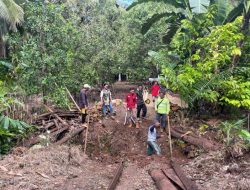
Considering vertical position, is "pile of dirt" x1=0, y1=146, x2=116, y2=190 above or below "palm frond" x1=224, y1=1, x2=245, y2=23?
below

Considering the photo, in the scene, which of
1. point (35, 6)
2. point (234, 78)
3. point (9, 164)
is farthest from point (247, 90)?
point (35, 6)

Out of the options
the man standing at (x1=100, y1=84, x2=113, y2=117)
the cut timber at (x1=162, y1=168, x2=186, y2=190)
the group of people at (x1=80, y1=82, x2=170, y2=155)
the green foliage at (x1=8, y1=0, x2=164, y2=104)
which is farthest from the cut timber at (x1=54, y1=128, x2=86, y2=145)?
the cut timber at (x1=162, y1=168, x2=186, y2=190)

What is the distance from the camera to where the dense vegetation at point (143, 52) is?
14.1 metres

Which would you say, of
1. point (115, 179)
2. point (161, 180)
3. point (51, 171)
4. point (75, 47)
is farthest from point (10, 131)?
point (75, 47)

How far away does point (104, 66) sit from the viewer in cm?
2616

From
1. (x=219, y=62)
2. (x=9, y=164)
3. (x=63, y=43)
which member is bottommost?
(x=9, y=164)

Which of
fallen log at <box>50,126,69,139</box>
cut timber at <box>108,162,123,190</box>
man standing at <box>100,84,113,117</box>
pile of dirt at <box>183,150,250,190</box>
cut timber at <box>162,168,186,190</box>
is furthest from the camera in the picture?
man standing at <box>100,84,113,117</box>

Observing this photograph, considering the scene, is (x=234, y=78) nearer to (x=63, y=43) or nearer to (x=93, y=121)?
(x=93, y=121)

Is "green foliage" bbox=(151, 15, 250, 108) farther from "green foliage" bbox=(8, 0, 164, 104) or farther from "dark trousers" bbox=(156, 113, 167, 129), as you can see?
"green foliage" bbox=(8, 0, 164, 104)

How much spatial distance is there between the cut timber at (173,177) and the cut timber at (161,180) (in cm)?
9

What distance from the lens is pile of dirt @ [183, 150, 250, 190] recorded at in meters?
8.12

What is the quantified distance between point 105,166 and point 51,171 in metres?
2.69

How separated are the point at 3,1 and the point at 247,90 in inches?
529

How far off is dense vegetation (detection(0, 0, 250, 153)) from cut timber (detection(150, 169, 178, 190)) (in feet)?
15.2
